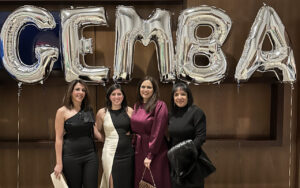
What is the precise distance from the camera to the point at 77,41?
2707mm

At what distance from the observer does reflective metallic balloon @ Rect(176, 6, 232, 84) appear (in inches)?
105

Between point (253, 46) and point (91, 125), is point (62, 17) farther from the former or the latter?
point (253, 46)

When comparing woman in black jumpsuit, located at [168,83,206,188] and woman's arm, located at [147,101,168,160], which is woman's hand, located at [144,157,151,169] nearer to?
woman's arm, located at [147,101,168,160]

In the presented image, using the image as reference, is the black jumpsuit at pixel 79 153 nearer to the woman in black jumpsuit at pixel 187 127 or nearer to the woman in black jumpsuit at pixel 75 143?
the woman in black jumpsuit at pixel 75 143

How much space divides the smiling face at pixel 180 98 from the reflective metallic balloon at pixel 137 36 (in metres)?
0.28

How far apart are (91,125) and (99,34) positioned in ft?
3.45

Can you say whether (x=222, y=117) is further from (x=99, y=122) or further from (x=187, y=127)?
(x=99, y=122)

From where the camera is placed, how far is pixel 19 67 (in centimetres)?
271

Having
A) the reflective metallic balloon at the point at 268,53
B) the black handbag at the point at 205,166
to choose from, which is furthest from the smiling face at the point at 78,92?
the reflective metallic balloon at the point at 268,53

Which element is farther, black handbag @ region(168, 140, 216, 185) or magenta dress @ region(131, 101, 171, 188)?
magenta dress @ region(131, 101, 171, 188)

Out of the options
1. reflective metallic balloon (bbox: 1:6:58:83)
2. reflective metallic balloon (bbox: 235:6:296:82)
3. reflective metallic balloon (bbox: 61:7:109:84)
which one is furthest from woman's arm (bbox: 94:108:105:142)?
reflective metallic balloon (bbox: 235:6:296:82)

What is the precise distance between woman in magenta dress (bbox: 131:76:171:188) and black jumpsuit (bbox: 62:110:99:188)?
14.2 inches

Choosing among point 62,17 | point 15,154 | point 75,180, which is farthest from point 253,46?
point 15,154

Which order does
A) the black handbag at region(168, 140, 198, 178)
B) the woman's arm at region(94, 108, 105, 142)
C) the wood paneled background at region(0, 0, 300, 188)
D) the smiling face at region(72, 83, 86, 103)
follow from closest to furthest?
the black handbag at region(168, 140, 198, 178)
the smiling face at region(72, 83, 86, 103)
the woman's arm at region(94, 108, 105, 142)
the wood paneled background at region(0, 0, 300, 188)
